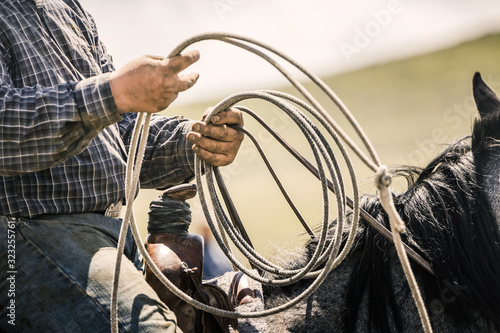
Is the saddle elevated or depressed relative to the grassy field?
depressed

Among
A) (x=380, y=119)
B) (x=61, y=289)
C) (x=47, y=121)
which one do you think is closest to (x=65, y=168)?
(x=47, y=121)

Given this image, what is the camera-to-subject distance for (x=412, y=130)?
25.9m

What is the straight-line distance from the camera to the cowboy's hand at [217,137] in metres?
2.07

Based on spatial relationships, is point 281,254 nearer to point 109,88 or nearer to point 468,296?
point 468,296

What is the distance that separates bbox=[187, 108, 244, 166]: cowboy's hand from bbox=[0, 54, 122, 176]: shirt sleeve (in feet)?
1.56

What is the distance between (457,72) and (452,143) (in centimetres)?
3225

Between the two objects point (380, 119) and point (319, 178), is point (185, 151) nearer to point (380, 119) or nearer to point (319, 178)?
point (319, 178)

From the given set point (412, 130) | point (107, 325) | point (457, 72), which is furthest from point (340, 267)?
point (457, 72)

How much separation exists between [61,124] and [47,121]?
0.04 metres

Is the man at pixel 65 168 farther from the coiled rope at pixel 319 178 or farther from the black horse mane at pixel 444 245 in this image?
the black horse mane at pixel 444 245

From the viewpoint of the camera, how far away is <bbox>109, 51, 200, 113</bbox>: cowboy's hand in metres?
1.60

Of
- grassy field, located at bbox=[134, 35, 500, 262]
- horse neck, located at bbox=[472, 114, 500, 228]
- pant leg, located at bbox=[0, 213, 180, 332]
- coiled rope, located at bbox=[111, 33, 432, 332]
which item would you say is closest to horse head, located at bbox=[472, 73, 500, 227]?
horse neck, located at bbox=[472, 114, 500, 228]

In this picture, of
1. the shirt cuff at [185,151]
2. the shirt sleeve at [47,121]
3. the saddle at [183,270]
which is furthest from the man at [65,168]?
the shirt cuff at [185,151]

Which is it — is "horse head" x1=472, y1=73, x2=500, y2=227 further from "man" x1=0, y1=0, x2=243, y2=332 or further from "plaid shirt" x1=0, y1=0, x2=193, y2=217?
"plaid shirt" x1=0, y1=0, x2=193, y2=217
